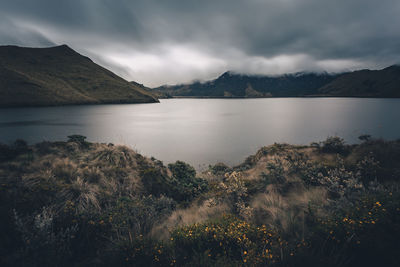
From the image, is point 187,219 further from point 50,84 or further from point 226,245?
point 50,84

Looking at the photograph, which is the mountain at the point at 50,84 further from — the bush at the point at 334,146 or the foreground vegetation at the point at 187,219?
the bush at the point at 334,146

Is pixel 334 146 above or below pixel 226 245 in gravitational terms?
above

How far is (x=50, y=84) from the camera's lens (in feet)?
375

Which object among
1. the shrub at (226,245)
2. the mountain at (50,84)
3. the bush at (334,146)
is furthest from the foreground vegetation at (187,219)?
the mountain at (50,84)

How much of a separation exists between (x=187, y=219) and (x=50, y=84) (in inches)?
5818

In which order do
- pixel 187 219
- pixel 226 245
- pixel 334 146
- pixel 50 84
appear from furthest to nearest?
pixel 50 84
pixel 334 146
pixel 187 219
pixel 226 245

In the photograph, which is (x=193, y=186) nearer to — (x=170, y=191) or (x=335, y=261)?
(x=170, y=191)

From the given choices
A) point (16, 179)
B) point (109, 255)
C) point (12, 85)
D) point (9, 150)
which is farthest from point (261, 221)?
point (12, 85)

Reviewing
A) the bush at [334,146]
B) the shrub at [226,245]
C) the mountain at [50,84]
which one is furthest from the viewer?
the mountain at [50,84]

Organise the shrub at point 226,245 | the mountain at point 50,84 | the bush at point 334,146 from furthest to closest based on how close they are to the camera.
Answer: the mountain at point 50,84 → the bush at point 334,146 → the shrub at point 226,245

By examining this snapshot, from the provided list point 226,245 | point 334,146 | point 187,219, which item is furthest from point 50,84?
point 226,245

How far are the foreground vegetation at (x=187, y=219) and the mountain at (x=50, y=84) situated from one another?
10916 cm

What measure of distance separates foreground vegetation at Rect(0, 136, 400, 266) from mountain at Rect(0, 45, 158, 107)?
109163 mm

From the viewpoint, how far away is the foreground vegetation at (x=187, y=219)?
13.0ft
